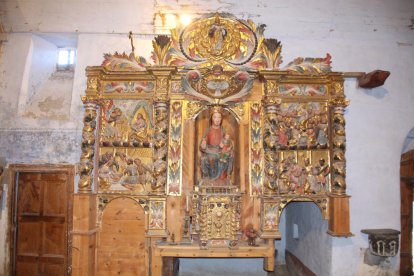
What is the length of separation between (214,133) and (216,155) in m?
0.48

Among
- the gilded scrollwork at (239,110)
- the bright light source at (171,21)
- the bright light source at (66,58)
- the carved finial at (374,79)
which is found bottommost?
the gilded scrollwork at (239,110)

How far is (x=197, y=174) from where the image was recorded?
6977 millimetres

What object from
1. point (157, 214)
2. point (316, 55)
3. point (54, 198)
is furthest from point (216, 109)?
point (54, 198)

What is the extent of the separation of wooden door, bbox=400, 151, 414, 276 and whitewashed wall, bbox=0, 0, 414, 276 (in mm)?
771

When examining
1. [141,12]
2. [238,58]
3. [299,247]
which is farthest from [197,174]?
[141,12]

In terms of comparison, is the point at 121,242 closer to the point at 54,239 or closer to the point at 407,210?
the point at 54,239

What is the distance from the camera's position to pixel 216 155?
6773 mm

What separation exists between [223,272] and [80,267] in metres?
3.68

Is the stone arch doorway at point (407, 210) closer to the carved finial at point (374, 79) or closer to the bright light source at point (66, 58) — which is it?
the carved finial at point (374, 79)

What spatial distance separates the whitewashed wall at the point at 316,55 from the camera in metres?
6.91

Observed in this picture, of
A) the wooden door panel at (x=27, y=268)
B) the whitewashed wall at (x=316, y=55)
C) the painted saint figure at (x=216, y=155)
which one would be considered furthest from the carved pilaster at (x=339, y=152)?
the wooden door panel at (x=27, y=268)

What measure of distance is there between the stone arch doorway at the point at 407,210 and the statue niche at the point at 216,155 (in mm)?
3992

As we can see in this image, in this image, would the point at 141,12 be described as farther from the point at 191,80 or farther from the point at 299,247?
the point at 299,247

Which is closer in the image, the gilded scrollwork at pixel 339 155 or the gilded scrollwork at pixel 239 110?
the gilded scrollwork at pixel 339 155
